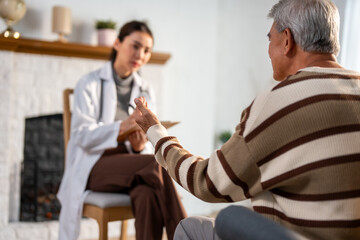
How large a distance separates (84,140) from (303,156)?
1517 millimetres

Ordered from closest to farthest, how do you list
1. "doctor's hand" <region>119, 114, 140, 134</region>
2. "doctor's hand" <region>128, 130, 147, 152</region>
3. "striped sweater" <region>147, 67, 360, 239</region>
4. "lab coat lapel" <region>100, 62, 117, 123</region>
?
"striped sweater" <region>147, 67, 360, 239</region> < "doctor's hand" <region>119, 114, 140, 134</region> < "doctor's hand" <region>128, 130, 147, 152</region> < "lab coat lapel" <region>100, 62, 117, 123</region>

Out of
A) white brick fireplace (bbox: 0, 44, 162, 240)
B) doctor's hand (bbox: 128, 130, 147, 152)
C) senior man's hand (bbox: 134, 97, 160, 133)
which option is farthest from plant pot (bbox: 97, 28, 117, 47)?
senior man's hand (bbox: 134, 97, 160, 133)

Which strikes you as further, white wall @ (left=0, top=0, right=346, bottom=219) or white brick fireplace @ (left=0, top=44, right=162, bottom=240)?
white wall @ (left=0, top=0, right=346, bottom=219)

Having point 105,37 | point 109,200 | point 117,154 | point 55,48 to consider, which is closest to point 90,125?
point 117,154

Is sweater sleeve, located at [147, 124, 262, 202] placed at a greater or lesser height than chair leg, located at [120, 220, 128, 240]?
greater

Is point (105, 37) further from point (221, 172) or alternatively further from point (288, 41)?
point (221, 172)

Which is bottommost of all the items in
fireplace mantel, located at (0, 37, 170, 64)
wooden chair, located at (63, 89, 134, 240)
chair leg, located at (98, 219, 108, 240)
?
chair leg, located at (98, 219, 108, 240)

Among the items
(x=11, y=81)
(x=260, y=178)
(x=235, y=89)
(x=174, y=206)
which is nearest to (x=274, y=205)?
(x=260, y=178)

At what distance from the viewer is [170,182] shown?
2.22 m

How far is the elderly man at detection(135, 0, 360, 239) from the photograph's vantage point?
1079 millimetres

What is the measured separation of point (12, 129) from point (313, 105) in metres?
3.08

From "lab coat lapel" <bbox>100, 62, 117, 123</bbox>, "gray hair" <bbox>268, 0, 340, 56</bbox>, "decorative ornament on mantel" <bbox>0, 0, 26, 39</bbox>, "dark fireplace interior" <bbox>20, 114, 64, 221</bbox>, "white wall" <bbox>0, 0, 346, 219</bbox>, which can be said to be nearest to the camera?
"gray hair" <bbox>268, 0, 340, 56</bbox>

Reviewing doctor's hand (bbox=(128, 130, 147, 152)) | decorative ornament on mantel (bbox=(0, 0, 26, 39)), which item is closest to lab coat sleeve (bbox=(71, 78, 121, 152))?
doctor's hand (bbox=(128, 130, 147, 152))

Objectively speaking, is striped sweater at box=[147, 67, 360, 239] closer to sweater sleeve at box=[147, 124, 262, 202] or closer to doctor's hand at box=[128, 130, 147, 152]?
sweater sleeve at box=[147, 124, 262, 202]
